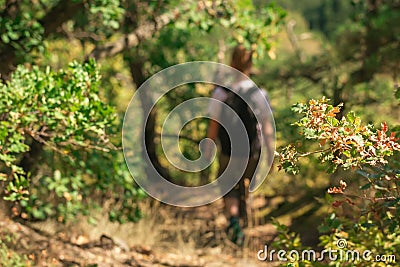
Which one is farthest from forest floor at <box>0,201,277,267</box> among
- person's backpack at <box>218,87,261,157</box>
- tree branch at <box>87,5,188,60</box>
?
tree branch at <box>87,5,188,60</box>

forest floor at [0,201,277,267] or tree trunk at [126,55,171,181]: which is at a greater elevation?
tree trunk at [126,55,171,181]

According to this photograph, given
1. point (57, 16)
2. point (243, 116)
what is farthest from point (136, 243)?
point (57, 16)

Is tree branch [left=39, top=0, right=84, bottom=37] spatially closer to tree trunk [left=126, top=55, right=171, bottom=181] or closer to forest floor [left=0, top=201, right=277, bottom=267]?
tree trunk [left=126, top=55, right=171, bottom=181]

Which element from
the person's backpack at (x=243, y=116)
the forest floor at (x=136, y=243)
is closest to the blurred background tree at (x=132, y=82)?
the forest floor at (x=136, y=243)

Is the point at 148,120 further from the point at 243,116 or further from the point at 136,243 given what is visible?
the point at 136,243

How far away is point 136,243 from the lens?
567 centimetres

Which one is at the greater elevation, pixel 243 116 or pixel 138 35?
pixel 138 35

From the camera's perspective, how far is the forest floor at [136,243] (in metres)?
4.83

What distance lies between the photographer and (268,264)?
17.5 feet

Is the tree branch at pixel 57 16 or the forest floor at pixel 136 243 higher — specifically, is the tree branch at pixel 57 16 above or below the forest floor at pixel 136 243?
above

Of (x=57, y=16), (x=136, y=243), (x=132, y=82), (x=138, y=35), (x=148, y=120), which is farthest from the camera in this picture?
(x=132, y=82)

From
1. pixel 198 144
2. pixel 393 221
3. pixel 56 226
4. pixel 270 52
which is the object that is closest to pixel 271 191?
pixel 198 144

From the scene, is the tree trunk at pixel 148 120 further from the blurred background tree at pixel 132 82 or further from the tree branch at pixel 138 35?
the tree branch at pixel 138 35

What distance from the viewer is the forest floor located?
4.83 meters
